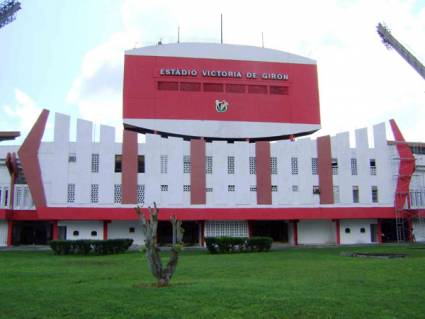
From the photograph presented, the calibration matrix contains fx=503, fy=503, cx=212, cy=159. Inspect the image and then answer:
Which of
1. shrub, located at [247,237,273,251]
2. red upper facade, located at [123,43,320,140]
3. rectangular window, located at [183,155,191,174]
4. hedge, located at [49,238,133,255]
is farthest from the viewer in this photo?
red upper facade, located at [123,43,320,140]

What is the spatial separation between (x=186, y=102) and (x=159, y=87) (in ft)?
11.2

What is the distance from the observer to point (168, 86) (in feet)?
180

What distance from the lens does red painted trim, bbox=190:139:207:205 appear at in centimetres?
4844

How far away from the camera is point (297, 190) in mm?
49844

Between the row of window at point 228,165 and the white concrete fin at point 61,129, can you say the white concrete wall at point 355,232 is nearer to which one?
the row of window at point 228,165

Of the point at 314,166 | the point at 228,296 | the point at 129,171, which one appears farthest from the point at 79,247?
the point at 314,166

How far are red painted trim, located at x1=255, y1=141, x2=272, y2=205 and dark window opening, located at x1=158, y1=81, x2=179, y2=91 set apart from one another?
11.7 m

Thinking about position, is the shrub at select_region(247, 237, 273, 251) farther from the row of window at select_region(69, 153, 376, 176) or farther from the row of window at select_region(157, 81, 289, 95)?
the row of window at select_region(157, 81, 289, 95)

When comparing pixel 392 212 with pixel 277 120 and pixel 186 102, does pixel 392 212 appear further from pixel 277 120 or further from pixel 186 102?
pixel 186 102

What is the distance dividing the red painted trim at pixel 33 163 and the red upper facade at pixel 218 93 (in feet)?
32.6

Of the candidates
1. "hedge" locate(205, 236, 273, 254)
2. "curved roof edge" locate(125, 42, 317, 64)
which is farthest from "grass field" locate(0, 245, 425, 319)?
"curved roof edge" locate(125, 42, 317, 64)

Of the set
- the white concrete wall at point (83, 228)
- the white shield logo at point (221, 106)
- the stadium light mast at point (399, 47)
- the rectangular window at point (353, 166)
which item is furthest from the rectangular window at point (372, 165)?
the white concrete wall at point (83, 228)

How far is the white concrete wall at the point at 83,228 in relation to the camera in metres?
48.7

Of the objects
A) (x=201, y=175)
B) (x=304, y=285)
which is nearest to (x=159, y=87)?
(x=201, y=175)
